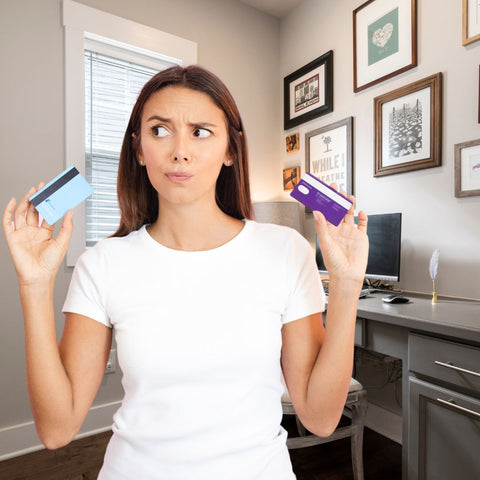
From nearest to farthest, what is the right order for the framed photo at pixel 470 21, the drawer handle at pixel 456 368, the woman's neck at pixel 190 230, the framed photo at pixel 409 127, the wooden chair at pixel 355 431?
the woman's neck at pixel 190 230 < the drawer handle at pixel 456 368 < the wooden chair at pixel 355 431 < the framed photo at pixel 470 21 < the framed photo at pixel 409 127

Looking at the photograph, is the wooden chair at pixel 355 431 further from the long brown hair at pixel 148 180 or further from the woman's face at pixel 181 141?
the woman's face at pixel 181 141

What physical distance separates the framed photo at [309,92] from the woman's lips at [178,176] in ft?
6.93

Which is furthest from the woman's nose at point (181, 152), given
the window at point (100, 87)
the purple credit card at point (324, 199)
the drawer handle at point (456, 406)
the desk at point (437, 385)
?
the window at point (100, 87)

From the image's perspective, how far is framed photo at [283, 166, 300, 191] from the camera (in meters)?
2.86

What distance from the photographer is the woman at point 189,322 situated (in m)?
0.61

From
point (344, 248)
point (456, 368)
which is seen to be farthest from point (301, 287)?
point (456, 368)

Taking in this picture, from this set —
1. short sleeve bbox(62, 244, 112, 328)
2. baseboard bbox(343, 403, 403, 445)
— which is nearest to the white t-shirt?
short sleeve bbox(62, 244, 112, 328)

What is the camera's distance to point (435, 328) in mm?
1264

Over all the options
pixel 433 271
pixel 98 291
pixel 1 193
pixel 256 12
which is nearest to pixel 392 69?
pixel 433 271

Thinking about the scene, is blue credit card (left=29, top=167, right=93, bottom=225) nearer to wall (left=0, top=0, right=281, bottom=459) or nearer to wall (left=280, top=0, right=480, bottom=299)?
wall (left=0, top=0, right=281, bottom=459)

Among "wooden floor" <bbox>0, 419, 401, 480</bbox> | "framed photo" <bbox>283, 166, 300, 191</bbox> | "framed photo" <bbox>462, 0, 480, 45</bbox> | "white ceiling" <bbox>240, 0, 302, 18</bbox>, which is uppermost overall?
"white ceiling" <bbox>240, 0, 302, 18</bbox>

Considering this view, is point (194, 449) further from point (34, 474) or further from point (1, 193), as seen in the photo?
point (1, 193)

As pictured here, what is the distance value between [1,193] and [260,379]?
1924mm

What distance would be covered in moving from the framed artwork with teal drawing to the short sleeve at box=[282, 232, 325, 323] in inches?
69.5
